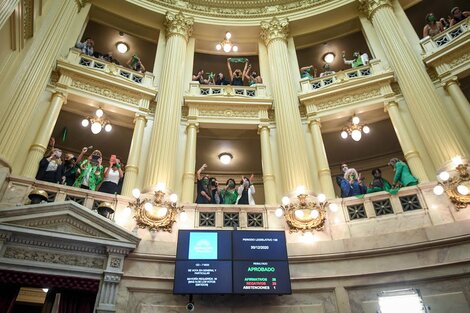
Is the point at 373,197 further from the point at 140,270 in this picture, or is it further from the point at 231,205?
the point at 140,270

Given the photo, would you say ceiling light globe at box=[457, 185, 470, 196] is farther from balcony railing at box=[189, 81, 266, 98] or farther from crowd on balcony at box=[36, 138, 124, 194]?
crowd on balcony at box=[36, 138, 124, 194]

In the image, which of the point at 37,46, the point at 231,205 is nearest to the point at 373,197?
the point at 231,205

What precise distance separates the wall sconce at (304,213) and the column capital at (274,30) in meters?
7.14

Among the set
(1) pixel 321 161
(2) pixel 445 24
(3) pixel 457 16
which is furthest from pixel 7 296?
(2) pixel 445 24

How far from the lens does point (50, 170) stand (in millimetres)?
8141

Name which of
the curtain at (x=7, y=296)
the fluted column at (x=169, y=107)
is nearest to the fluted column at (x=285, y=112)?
the fluted column at (x=169, y=107)

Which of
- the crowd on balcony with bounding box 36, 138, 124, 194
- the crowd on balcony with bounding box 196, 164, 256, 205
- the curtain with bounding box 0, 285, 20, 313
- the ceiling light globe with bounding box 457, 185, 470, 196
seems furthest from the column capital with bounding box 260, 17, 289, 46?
the curtain with bounding box 0, 285, 20, 313

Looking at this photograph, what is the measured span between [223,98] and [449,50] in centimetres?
690

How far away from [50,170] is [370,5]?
1192cm

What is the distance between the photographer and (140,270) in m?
7.29

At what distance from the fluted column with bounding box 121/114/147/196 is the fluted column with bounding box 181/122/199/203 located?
133 cm

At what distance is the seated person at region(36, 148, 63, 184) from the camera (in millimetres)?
8070

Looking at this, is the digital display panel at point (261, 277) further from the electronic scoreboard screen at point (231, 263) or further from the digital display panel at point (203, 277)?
the digital display panel at point (203, 277)

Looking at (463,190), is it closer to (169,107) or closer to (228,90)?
(228,90)
